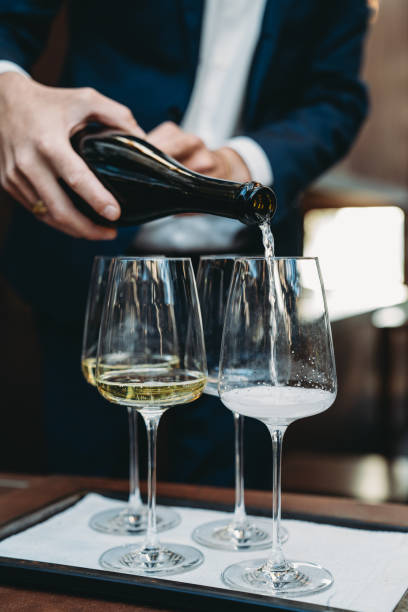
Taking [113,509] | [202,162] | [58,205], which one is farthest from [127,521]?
[202,162]

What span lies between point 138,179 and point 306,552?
1.67ft

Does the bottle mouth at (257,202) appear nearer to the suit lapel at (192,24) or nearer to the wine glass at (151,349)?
the wine glass at (151,349)

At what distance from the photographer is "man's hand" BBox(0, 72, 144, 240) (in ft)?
3.05

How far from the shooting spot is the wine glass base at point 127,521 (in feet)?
2.93

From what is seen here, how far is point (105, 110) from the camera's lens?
97 cm

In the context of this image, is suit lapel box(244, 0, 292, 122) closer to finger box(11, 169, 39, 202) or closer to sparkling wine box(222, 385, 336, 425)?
finger box(11, 169, 39, 202)

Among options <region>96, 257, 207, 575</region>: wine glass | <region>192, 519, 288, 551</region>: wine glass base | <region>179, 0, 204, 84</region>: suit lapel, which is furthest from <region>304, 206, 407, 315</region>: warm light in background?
<region>96, 257, 207, 575</region>: wine glass

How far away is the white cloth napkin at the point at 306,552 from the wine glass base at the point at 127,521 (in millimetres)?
11

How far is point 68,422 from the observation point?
1.49 m

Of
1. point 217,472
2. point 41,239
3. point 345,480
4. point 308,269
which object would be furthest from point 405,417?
point 308,269

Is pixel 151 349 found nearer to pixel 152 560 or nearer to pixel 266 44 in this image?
pixel 152 560

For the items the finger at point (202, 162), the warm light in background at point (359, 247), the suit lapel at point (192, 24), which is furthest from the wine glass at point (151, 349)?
the warm light in background at point (359, 247)

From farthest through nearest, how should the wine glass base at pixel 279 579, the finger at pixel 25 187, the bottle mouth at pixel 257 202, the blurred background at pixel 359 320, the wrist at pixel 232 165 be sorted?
the blurred background at pixel 359 320, the wrist at pixel 232 165, the finger at pixel 25 187, the bottle mouth at pixel 257 202, the wine glass base at pixel 279 579

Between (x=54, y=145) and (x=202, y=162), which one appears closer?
(x=54, y=145)
